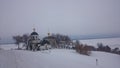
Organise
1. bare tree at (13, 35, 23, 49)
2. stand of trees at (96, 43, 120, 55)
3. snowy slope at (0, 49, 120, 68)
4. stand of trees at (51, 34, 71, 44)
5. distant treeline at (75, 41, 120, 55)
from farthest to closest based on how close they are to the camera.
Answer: stand of trees at (51, 34, 71, 44) → bare tree at (13, 35, 23, 49) → stand of trees at (96, 43, 120, 55) → distant treeline at (75, 41, 120, 55) → snowy slope at (0, 49, 120, 68)

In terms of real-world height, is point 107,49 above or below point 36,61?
below

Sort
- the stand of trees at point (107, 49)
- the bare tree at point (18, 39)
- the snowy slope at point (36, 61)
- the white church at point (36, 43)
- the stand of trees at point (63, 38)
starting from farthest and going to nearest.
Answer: the stand of trees at point (63, 38) < the bare tree at point (18, 39) < the stand of trees at point (107, 49) < the white church at point (36, 43) < the snowy slope at point (36, 61)

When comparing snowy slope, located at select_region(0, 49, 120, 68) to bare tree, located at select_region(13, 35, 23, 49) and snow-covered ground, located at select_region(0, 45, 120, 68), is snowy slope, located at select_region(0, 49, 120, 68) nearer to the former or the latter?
snow-covered ground, located at select_region(0, 45, 120, 68)

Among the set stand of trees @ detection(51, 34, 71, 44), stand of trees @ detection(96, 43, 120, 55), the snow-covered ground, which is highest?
stand of trees @ detection(51, 34, 71, 44)

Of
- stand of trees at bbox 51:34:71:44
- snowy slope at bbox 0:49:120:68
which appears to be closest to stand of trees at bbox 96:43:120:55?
stand of trees at bbox 51:34:71:44

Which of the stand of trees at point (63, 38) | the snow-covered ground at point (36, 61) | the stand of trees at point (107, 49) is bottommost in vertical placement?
the stand of trees at point (107, 49)

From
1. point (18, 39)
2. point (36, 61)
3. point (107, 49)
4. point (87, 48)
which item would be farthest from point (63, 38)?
point (36, 61)

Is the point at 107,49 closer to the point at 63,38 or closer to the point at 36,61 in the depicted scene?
the point at 63,38

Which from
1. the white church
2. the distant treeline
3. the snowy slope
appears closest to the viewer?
the snowy slope

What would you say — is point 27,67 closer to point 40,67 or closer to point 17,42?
point 40,67

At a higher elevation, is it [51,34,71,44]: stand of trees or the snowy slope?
[51,34,71,44]: stand of trees

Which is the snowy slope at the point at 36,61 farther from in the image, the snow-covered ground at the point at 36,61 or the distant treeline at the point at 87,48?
the distant treeline at the point at 87,48

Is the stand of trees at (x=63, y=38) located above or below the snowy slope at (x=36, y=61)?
above

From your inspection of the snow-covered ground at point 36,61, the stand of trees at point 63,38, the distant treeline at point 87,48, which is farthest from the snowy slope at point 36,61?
the stand of trees at point 63,38
